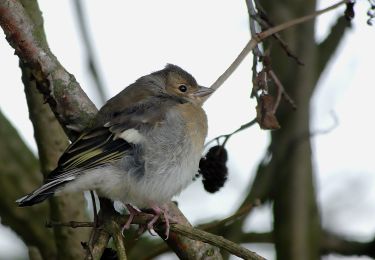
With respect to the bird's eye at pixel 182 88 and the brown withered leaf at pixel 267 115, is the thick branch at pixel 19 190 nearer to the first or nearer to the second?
the bird's eye at pixel 182 88

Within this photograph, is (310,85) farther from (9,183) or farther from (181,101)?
(9,183)

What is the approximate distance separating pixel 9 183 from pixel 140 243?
113 centimetres

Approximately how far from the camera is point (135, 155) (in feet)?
14.3

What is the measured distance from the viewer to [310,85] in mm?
5961

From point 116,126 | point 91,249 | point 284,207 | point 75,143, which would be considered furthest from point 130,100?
point 284,207

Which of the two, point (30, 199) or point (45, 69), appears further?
point (45, 69)

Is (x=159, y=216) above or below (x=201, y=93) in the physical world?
below

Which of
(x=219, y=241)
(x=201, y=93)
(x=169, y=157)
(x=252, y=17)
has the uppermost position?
(x=252, y=17)

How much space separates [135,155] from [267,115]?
2.45ft

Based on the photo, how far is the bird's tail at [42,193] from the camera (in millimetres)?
3828

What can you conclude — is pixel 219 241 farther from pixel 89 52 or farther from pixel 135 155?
pixel 89 52

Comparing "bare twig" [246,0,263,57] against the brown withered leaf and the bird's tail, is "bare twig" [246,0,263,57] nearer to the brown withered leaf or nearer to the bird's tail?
the brown withered leaf

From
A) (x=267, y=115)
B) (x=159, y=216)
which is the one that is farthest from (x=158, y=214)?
(x=267, y=115)

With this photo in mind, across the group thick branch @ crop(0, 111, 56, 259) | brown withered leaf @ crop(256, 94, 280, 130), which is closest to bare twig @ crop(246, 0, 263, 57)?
brown withered leaf @ crop(256, 94, 280, 130)
